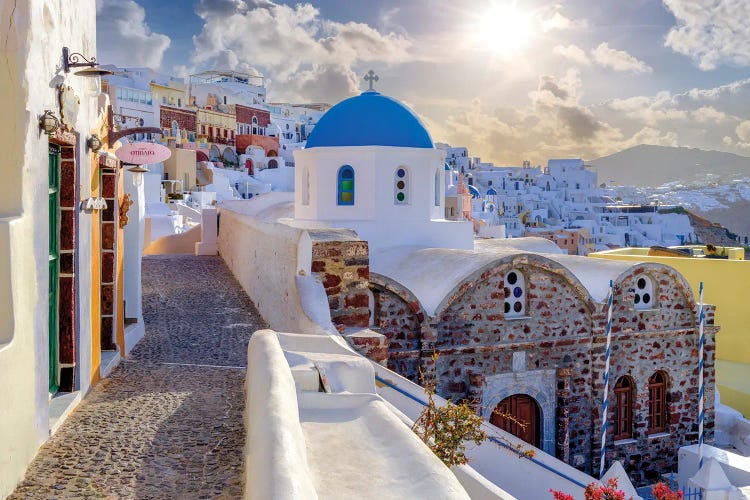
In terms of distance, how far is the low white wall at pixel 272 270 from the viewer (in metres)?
7.23

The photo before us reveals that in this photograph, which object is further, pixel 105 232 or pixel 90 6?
pixel 105 232

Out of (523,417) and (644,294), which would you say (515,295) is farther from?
(644,294)

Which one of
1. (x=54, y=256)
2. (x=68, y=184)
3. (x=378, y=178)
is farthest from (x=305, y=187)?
(x=54, y=256)

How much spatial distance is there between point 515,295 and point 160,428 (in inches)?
304

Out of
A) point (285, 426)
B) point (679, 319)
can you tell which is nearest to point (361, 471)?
point (285, 426)

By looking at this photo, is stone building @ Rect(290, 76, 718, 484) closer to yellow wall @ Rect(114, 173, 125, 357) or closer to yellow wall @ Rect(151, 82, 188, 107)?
yellow wall @ Rect(114, 173, 125, 357)

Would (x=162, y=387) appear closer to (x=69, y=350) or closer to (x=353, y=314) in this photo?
(x=69, y=350)

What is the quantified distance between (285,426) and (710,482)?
834 centimetres

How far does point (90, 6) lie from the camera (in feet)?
18.2

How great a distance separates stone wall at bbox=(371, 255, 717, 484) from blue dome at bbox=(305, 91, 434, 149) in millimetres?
4025

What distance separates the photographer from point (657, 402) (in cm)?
1248

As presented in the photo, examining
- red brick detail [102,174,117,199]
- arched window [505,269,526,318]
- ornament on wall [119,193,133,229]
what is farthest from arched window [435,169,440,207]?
red brick detail [102,174,117,199]

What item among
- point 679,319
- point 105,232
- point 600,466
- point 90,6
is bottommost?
point 600,466

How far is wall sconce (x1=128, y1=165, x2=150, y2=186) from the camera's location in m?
7.80
